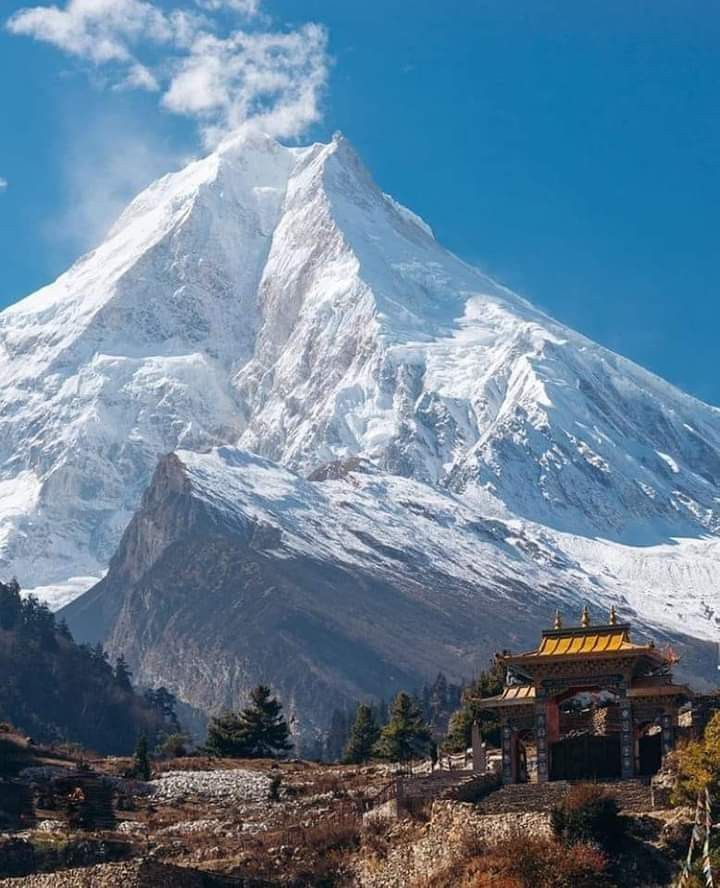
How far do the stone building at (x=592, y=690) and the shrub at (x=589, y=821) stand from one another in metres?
7.23

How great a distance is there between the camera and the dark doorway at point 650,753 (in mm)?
72812

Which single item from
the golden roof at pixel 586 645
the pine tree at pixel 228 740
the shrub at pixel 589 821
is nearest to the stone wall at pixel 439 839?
the shrub at pixel 589 821

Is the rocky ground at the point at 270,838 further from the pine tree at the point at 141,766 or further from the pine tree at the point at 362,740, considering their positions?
the pine tree at the point at 362,740

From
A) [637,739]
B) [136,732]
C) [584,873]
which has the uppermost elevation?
[136,732]

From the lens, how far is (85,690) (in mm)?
180875

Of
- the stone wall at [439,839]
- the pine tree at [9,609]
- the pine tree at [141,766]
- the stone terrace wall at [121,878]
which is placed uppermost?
the pine tree at [9,609]

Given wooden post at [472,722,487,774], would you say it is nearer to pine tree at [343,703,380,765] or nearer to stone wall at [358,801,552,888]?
stone wall at [358,801,552,888]

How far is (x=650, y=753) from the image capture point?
242 feet

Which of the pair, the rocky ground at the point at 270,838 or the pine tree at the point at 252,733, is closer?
the rocky ground at the point at 270,838

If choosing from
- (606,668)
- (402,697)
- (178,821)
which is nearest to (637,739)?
(606,668)

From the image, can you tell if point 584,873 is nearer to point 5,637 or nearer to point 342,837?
point 342,837

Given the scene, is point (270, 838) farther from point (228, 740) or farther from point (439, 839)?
point (228, 740)

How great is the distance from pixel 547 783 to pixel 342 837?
7.02m

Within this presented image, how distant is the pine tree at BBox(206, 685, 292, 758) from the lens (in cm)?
10225
